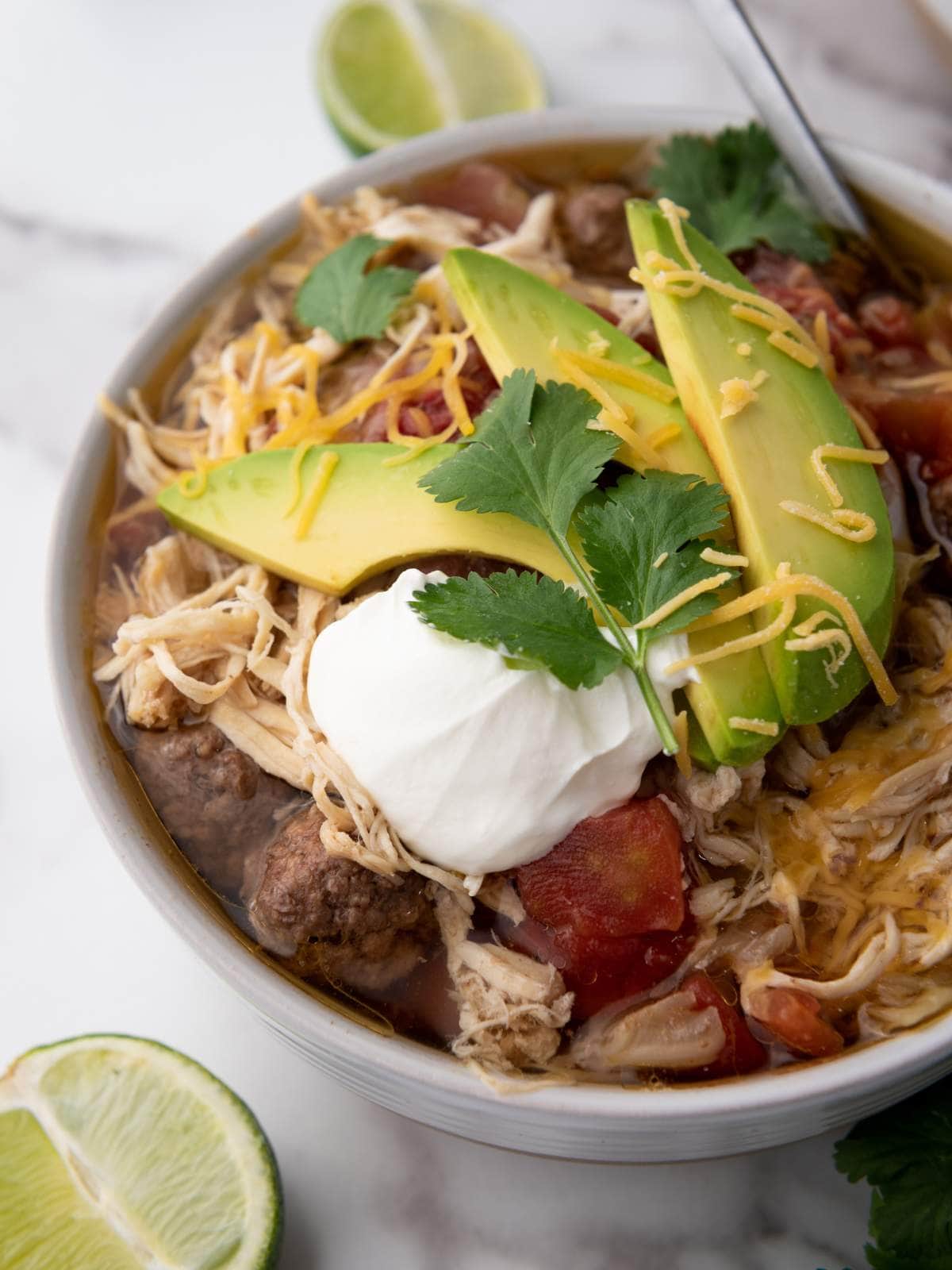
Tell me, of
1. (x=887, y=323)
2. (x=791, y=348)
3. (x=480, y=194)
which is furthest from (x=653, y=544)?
(x=480, y=194)

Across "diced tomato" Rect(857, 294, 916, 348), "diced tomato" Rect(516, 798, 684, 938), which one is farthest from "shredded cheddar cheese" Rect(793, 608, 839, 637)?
"diced tomato" Rect(857, 294, 916, 348)

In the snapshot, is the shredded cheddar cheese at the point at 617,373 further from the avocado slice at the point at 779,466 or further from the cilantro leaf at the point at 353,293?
the cilantro leaf at the point at 353,293

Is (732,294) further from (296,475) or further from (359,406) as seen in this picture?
(296,475)

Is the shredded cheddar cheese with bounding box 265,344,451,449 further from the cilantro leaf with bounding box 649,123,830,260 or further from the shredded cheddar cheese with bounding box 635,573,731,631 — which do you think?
the cilantro leaf with bounding box 649,123,830,260

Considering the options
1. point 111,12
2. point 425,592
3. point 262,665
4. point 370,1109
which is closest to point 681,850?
point 425,592

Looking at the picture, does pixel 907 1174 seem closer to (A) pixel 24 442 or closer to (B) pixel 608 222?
(B) pixel 608 222
